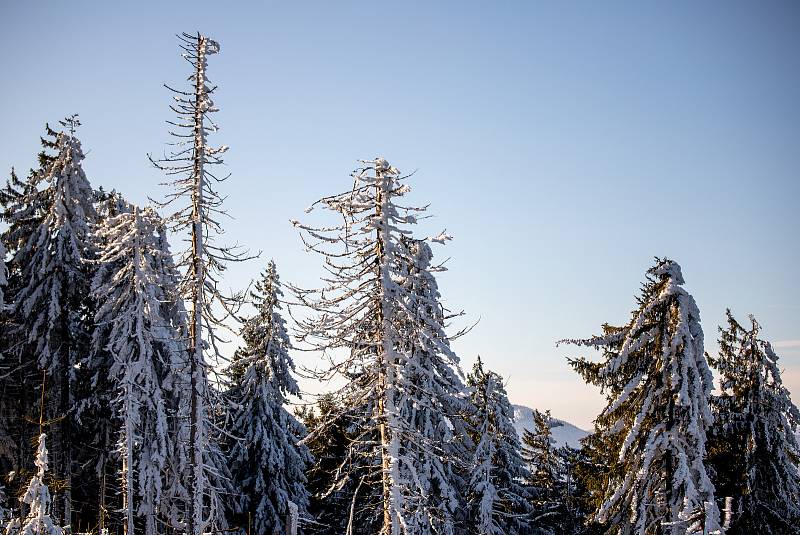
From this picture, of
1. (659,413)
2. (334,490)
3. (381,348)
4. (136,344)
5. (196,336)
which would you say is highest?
(136,344)

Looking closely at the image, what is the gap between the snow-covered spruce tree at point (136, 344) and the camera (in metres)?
23.9

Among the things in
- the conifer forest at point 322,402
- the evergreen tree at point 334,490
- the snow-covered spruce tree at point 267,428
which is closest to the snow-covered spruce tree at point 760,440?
the conifer forest at point 322,402

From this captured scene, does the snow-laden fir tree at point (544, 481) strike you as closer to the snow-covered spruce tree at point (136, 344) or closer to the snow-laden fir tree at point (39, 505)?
the snow-covered spruce tree at point (136, 344)

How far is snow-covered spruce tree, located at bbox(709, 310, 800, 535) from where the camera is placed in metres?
22.2

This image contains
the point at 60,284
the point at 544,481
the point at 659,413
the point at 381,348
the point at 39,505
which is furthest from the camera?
the point at 544,481

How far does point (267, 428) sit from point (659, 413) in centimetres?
1966

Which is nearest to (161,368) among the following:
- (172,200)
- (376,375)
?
(172,200)

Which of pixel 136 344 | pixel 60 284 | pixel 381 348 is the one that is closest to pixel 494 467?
pixel 381 348

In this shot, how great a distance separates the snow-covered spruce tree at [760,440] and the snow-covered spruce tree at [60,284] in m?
24.3

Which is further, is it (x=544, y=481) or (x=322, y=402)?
(x=544, y=481)

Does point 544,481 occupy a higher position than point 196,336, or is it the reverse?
point 196,336

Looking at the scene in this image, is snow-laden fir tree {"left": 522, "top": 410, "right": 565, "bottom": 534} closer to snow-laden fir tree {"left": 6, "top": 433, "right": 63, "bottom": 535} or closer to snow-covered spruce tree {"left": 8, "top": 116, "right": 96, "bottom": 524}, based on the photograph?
snow-covered spruce tree {"left": 8, "top": 116, "right": 96, "bottom": 524}

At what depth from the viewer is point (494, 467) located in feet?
95.1

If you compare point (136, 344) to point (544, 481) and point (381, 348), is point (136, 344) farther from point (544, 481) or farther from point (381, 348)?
point (544, 481)
